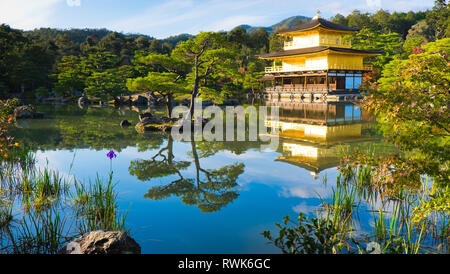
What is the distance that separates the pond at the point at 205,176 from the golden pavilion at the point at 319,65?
61.3 feet

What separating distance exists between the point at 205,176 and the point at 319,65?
28855 millimetres

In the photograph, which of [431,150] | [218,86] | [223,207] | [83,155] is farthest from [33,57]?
[431,150]

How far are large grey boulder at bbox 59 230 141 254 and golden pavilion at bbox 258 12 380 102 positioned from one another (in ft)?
92.6

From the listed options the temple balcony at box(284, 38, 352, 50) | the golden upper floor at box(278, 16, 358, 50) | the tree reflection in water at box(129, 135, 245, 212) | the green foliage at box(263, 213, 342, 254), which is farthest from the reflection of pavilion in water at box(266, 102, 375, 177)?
the temple balcony at box(284, 38, 352, 50)

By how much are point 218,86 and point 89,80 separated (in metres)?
15.0

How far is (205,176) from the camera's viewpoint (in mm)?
7059

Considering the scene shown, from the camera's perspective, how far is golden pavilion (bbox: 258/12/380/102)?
31078 millimetres

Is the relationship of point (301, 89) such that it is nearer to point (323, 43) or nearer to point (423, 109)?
point (323, 43)

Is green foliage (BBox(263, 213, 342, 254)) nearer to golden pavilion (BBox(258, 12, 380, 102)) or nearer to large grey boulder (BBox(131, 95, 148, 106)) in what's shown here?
golden pavilion (BBox(258, 12, 380, 102))

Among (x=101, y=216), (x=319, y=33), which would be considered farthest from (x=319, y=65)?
(x=101, y=216)

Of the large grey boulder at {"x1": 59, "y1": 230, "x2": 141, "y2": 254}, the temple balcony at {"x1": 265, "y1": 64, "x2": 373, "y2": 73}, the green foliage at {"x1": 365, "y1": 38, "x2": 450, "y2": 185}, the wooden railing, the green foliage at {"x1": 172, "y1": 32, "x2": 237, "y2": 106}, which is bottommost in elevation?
the large grey boulder at {"x1": 59, "y1": 230, "x2": 141, "y2": 254}

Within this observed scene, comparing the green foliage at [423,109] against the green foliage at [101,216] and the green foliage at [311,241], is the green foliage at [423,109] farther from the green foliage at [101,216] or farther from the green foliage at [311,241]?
the green foliage at [101,216]

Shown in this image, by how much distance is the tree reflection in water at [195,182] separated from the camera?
5641 millimetres

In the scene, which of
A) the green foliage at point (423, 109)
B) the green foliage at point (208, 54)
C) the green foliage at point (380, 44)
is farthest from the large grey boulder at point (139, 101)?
the green foliage at point (423, 109)
